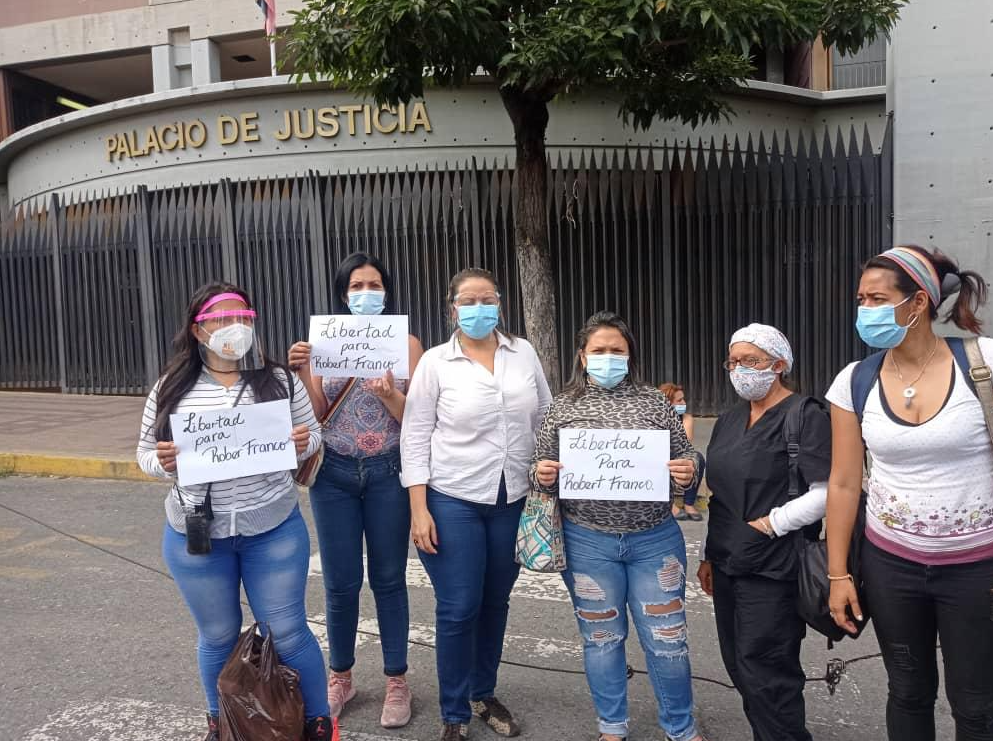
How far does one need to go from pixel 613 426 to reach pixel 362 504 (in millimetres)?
1131

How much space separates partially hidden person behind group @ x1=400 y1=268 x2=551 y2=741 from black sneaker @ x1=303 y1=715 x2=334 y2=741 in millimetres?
475

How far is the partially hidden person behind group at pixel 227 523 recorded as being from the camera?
9.48 ft

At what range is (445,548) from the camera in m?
3.18

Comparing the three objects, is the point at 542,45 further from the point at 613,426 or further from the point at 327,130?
the point at 327,130

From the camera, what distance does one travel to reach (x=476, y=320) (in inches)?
128

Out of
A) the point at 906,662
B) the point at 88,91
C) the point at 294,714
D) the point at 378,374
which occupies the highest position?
the point at 88,91

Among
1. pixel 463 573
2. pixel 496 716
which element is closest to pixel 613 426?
pixel 463 573

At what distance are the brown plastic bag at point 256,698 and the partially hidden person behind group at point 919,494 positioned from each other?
182 cm

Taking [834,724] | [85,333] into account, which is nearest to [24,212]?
[85,333]

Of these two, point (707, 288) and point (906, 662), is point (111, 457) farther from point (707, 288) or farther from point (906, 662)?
point (906, 662)

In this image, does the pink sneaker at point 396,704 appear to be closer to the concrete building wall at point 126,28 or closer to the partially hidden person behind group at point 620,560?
the partially hidden person behind group at point 620,560

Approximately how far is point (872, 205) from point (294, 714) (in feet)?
27.9

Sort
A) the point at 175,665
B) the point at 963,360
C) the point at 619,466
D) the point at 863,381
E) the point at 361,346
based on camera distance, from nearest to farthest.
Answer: the point at 963,360
the point at 863,381
the point at 619,466
the point at 361,346
the point at 175,665

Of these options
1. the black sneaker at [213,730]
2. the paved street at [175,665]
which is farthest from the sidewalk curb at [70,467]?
the black sneaker at [213,730]
